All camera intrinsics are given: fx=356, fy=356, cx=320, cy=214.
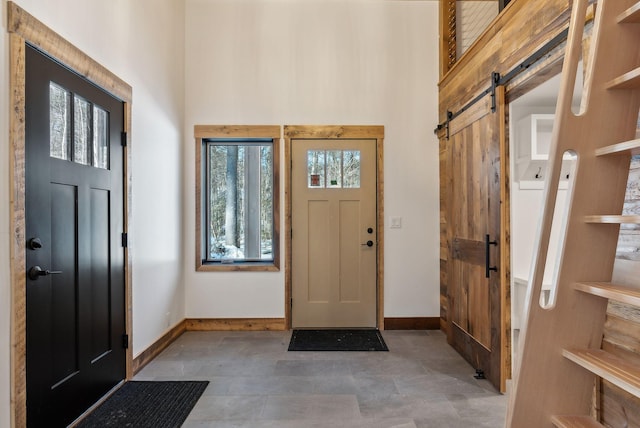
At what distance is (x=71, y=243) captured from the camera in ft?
6.93

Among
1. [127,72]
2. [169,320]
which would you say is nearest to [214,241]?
[169,320]

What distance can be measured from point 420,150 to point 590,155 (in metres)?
2.73

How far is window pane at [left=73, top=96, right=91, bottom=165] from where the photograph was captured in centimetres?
219

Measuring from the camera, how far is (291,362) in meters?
3.04

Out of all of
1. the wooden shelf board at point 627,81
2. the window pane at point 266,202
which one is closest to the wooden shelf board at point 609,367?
the wooden shelf board at point 627,81

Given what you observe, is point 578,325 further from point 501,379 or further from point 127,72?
point 127,72

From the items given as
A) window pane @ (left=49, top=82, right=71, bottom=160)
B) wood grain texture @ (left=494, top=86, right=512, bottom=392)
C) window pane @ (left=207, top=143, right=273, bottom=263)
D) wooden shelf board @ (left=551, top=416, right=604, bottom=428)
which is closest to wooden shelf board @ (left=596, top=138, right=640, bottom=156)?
wooden shelf board @ (left=551, top=416, right=604, bottom=428)

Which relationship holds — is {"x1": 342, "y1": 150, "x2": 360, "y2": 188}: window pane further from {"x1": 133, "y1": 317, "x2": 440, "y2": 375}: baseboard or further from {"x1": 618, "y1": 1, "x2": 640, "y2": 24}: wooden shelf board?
{"x1": 618, "y1": 1, "x2": 640, "y2": 24}: wooden shelf board

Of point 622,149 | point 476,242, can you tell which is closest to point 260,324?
point 476,242

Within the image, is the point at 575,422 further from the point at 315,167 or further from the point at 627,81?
the point at 315,167

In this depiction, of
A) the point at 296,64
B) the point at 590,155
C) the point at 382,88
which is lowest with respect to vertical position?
the point at 590,155

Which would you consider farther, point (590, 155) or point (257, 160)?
point (257, 160)

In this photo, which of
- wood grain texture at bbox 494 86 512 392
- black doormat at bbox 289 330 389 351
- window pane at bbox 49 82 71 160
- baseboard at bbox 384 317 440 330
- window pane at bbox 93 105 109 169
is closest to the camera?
window pane at bbox 49 82 71 160

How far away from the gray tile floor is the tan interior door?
55 centimetres
